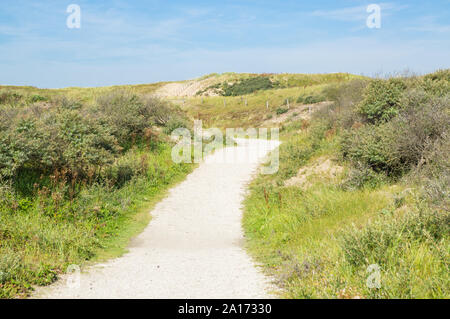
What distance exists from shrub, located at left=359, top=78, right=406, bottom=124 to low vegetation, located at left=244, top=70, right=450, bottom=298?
0.03m

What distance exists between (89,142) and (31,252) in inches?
205

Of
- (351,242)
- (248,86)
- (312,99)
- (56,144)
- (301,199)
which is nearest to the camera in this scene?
(351,242)

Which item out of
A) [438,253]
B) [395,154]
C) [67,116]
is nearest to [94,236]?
[67,116]

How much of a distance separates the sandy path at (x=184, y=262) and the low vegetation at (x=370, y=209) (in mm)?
491

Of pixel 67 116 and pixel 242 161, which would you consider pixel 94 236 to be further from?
pixel 242 161

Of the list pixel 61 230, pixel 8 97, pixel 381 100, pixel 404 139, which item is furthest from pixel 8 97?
pixel 404 139

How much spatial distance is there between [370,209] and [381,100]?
6.26 meters

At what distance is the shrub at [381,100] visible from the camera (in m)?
11.8

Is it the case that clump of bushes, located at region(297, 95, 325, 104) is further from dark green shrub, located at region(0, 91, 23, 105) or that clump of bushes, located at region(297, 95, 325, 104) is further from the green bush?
dark green shrub, located at region(0, 91, 23, 105)

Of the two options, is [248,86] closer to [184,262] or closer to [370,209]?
[370,209]

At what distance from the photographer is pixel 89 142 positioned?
35.5 feet

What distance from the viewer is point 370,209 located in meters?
7.02

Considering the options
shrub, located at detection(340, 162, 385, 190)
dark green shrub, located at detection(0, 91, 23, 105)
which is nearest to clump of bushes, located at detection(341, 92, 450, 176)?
shrub, located at detection(340, 162, 385, 190)

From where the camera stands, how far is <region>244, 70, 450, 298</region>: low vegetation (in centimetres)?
461
